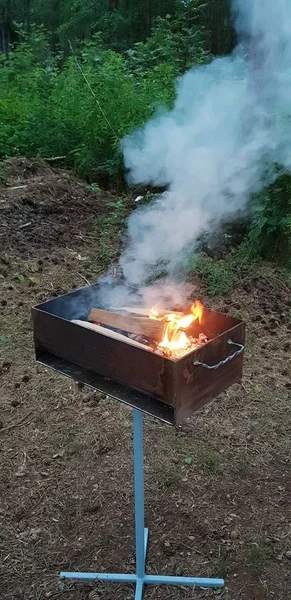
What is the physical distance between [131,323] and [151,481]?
3.67 ft

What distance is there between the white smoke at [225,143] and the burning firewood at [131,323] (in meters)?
1.39

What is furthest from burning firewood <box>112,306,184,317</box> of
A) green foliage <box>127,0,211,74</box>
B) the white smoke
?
green foliage <box>127,0,211,74</box>

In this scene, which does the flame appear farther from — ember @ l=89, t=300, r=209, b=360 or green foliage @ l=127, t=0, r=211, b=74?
green foliage @ l=127, t=0, r=211, b=74

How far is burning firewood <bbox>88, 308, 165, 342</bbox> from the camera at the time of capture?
2051 millimetres

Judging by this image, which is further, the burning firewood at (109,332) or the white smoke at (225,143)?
the white smoke at (225,143)

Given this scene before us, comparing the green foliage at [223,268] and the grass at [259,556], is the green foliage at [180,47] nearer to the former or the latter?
the green foliage at [223,268]

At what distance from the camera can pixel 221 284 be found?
456 cm

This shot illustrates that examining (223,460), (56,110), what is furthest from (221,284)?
(56,110)

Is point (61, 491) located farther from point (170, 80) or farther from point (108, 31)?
point (108, 31)

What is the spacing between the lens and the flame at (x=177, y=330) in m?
1.98

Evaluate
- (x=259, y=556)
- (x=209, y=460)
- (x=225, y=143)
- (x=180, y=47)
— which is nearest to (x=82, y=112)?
(x=225, y=143)

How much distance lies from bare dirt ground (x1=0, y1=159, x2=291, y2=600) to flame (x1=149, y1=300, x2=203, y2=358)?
1037mm

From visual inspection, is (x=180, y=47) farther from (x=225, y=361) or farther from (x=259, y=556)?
(x=259, y=556)

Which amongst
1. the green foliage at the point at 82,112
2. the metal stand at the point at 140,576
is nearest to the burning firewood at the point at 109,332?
the metal stand at the point at 140,576
